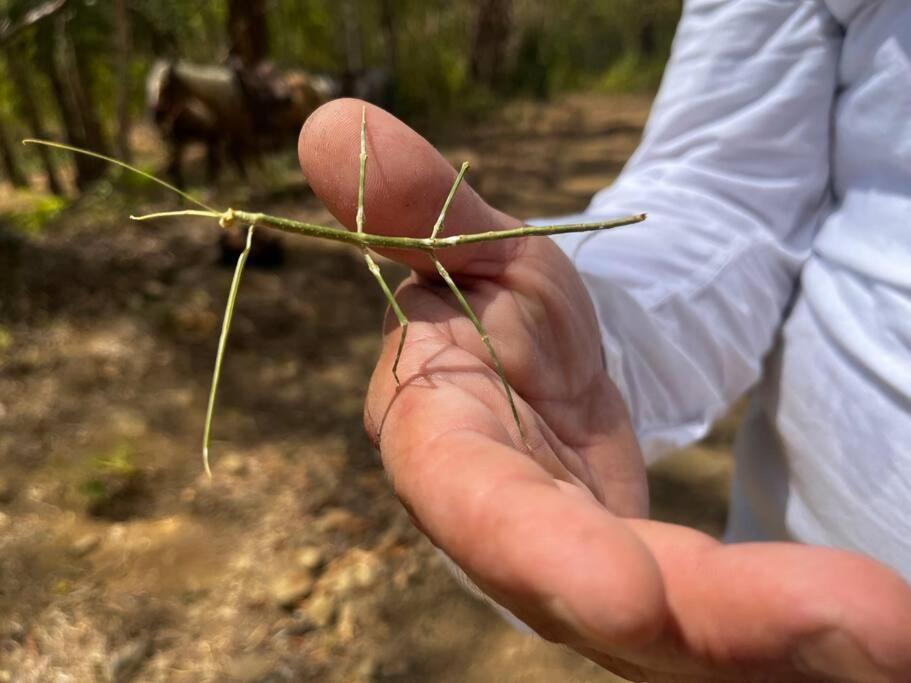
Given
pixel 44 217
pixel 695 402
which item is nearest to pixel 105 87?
pixel 44 217

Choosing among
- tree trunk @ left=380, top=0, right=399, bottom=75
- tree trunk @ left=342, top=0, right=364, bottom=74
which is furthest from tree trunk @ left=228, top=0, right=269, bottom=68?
tree trunk @ left=380, top=0, right=399, bottom=75

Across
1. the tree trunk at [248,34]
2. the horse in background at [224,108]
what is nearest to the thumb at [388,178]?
the horse in background at [224,108]

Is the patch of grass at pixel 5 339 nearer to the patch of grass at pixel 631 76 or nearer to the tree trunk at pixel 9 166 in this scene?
the tree trunk at pixel 9 166

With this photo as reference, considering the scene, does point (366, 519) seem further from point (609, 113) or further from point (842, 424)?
point (609, 113)

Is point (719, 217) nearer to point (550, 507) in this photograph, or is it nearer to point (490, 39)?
point (550, 507)

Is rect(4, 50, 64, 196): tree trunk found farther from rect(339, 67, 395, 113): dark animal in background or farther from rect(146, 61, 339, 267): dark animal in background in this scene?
rect(339, 67, 395, 113): dark animal in background

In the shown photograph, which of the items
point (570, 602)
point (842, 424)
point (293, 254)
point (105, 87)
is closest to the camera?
point (570, 602)
